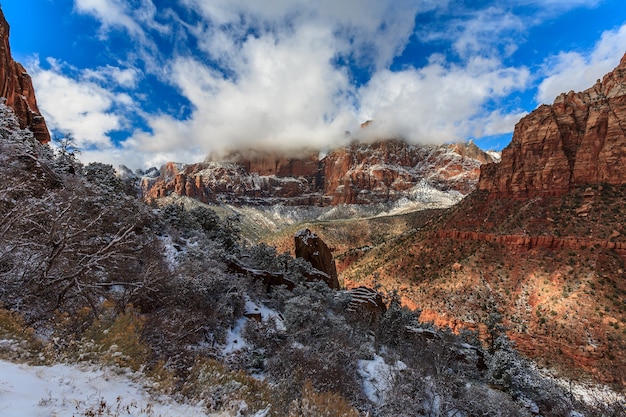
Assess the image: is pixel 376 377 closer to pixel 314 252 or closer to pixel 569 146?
pixel 314 252

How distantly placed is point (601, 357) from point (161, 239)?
38.7 metres

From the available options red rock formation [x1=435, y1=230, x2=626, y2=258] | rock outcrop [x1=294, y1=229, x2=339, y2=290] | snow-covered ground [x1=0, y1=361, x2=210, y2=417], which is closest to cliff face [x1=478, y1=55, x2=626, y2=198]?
red rock formation [x1=435, y1=230, x2=626, y2=258]

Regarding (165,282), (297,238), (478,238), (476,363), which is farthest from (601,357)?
(165,282)

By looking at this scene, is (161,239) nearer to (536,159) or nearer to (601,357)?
(601,357)

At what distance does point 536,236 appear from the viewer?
1783 inches

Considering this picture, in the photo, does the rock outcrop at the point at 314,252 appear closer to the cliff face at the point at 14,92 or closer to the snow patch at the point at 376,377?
the snow patch at the point at 376,377

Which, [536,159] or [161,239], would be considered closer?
[161,239]

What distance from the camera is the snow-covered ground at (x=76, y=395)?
320 cm

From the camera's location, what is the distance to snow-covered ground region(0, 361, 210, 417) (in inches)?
126

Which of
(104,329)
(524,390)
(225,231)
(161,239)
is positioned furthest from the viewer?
(225,231)

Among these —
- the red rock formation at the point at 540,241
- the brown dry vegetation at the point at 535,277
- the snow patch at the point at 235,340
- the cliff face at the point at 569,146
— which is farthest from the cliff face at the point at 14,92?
the cliff face at the point at 569,146

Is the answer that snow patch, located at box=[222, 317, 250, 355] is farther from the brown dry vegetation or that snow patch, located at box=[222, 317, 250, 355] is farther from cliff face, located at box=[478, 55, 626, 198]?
cliff face, located at box=[478, 55, 626, 198]

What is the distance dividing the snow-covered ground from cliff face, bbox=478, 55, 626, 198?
205 feet

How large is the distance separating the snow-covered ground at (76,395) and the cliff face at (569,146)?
62636 millimetres
